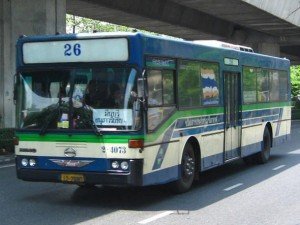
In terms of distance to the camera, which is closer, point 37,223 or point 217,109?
point 37,223

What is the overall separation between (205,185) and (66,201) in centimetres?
315

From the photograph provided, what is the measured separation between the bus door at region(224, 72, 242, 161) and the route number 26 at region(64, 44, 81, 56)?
169 inches

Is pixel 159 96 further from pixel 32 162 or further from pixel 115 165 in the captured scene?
pixel 32 162

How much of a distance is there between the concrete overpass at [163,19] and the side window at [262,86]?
7417 millimetres

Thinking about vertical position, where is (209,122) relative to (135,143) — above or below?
above

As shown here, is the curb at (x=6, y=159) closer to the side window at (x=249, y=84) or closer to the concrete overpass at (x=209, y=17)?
the side window at (x=249, y=84)

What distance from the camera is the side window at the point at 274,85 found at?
53.7ft

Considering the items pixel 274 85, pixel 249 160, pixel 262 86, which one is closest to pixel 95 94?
pixel 262 86

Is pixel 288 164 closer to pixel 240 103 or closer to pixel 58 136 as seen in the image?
pixel 240 103

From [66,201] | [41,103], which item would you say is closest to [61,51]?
[41,103]

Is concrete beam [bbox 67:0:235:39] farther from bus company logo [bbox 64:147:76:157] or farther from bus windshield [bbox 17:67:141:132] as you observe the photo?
bus company logo [bbox 64:147:76:157]

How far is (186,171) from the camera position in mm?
10867

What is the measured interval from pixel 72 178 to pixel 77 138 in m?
0.63

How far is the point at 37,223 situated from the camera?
8.24m
